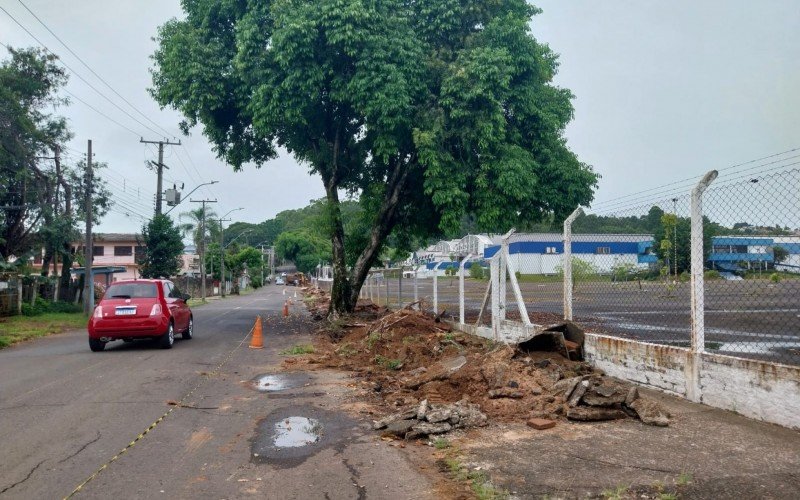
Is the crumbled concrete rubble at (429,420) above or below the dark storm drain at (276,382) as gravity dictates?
above

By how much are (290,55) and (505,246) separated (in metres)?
8.89

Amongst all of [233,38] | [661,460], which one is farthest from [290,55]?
[661,460]

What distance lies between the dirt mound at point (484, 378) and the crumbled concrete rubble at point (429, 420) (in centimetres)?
36

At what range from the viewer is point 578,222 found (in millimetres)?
10398

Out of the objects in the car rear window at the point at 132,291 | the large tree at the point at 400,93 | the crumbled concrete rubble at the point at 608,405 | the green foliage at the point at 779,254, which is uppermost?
the large tree at the point at 400,93

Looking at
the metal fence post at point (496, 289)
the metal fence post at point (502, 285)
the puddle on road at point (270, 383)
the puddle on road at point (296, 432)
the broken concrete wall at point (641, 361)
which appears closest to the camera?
the puddle on road at point (296, 432)

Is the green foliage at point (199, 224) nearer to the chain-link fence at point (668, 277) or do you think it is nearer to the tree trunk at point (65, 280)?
the tree trunk at point (65, 280)

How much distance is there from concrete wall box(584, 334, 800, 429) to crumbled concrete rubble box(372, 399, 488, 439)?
7.73 ft

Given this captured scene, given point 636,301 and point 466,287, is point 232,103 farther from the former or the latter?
point 636,301

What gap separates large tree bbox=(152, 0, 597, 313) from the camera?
17375 millimetres

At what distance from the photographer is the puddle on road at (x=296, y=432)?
6.42 m

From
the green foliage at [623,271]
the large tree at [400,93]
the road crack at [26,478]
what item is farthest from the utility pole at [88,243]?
the green foliage at [623,271]

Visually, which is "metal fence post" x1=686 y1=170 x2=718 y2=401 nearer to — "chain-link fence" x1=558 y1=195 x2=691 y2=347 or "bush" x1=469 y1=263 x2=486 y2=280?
"chain-link fence" x1=558 y1=195 x2=691 y2=347

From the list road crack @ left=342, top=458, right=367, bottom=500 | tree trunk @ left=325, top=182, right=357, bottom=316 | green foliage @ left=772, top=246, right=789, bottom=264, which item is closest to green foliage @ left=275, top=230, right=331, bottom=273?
tree trunk @ left=325, top=182, right=357, bottom=316
